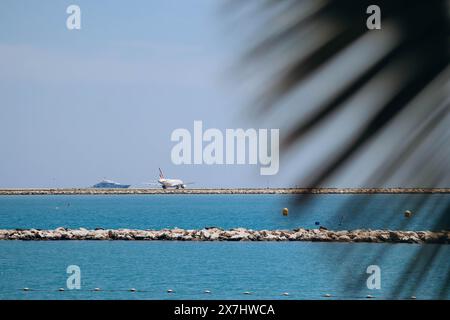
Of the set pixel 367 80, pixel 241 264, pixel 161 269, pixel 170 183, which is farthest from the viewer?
pixel 170 183

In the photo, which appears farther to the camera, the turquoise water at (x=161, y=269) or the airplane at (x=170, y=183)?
the airplane at (x=170, y=183)

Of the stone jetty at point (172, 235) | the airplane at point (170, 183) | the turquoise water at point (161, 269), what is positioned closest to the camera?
the turquoise water at point (161, 269)

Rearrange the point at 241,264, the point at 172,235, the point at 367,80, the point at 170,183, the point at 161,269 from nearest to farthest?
1. the point at 367,80
2. the point at 161,269
3. the point at 241,264
4. the point at 172,235
5. the point at 170,183

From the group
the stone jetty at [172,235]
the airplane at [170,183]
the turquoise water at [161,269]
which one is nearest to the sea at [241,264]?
the turquoise water at [161,269]

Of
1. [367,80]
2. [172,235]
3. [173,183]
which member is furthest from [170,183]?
[367,80]

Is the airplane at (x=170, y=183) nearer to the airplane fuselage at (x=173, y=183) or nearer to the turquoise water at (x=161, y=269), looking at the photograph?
the airplane fuselage at (x=173, y=183)

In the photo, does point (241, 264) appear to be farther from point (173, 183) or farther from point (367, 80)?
point (173, 183)

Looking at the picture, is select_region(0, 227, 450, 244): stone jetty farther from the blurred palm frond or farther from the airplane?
the airplane

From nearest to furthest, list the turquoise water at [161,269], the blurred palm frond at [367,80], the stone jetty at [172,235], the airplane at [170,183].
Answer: the blurred palm frond at [367,80]
the turquoise water at [161,269]
the stone jetty at [172,235]
the airplane at [170,183]

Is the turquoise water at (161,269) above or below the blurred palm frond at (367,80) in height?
below
